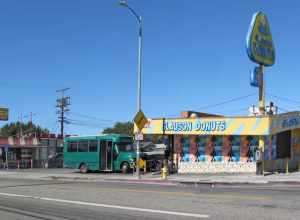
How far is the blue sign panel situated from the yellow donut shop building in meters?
3.63

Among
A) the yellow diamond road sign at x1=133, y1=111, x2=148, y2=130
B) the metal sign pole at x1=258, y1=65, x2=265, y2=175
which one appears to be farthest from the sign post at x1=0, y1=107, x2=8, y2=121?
the metal sign pole at x1=258, y1=65, x2=265, y2=175

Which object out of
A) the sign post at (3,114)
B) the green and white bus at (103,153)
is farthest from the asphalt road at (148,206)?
the sign post at (3,114)

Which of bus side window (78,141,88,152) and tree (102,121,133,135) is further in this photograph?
tree (102,121,133,135)

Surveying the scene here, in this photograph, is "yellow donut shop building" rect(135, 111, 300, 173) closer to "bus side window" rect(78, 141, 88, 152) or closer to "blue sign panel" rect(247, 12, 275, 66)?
"blue sign panel" rect(247, 12, 275, 66)

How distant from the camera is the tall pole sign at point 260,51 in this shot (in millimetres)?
31984

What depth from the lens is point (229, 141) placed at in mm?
33594

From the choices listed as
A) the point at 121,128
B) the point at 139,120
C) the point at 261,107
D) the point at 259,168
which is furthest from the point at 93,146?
the point at 121,128

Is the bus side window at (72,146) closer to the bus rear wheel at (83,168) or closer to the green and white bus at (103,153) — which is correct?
the green and white bus at (103,153)

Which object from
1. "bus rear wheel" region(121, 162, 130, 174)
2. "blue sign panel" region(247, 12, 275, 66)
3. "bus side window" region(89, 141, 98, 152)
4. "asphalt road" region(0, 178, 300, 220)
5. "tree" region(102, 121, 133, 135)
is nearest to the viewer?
"asphalt road" region(0, 178, 300, 220)

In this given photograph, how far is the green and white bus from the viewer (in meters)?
37.3

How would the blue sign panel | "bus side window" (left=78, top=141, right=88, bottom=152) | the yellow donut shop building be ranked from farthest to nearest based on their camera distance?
"bus side window" (left=78, top=141, right=88, bottom=152)
the blue sign panel
the yellow donut shop building

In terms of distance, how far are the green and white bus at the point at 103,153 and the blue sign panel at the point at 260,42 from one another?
1070 cm

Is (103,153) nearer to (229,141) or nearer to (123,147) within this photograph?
(123,147)

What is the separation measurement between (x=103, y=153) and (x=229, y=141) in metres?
9.40
